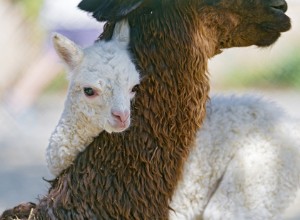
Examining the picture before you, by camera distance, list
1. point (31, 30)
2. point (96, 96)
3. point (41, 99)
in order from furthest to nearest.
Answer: point (41, 99) < point (31, 30) < point (96, 96)

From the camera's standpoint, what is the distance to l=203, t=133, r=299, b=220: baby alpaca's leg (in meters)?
3.42

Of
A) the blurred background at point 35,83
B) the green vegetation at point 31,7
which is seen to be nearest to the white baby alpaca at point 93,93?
the blurred background at point 35,83

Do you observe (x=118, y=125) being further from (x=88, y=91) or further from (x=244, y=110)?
(x=244, y=110)

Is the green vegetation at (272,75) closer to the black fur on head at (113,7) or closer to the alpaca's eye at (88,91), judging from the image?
the black fur on head at (113,7)

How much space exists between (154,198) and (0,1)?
321 cm

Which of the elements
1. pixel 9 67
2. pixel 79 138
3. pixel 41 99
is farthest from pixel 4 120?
pixel 79 138

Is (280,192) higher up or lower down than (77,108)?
lower down

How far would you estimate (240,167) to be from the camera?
3471 millimetres

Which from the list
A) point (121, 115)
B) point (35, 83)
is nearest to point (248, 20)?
point (121, 115)

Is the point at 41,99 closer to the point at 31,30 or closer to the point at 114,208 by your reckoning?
the point at 31,30

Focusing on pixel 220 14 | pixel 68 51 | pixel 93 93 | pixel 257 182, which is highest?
pixel 68 51

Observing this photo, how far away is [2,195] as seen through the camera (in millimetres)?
6094

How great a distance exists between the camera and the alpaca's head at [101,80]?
2918 millimetres

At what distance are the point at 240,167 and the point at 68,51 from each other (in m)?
0.97
